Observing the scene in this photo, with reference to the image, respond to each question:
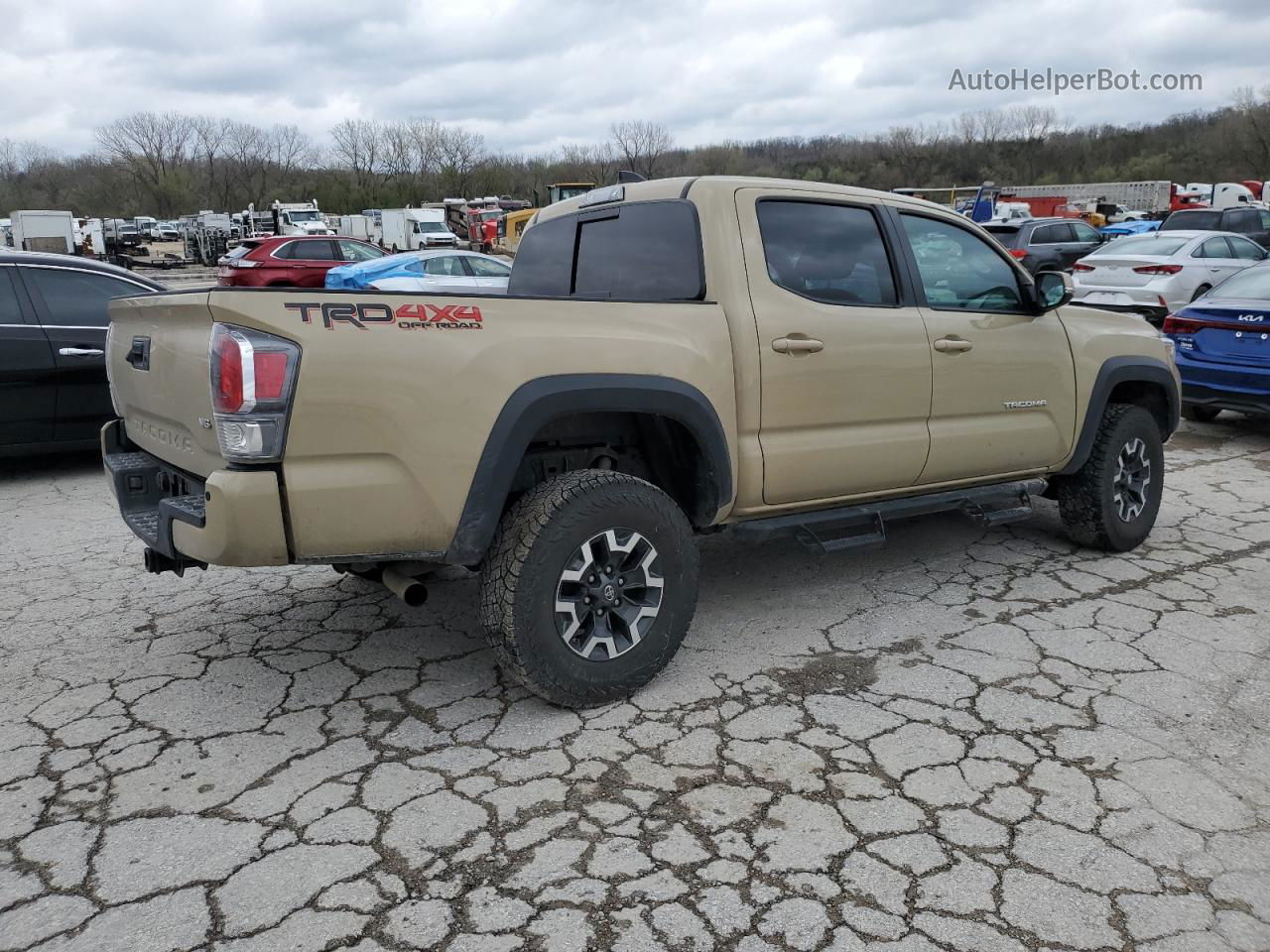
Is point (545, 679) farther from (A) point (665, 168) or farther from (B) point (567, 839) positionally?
(A) point (665, 168)

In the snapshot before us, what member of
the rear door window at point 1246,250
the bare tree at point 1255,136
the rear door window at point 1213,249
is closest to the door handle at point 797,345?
the rear door window at point 1213,249

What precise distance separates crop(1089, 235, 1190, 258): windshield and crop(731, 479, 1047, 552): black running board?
1083 cm

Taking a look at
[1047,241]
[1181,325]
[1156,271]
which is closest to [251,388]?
[1181,325]

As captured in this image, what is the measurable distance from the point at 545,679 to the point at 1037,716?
1.78 meters

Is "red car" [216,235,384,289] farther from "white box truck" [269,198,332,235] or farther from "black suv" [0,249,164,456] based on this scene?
"white box truck" [269,198,332,235]

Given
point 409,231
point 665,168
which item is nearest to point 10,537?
point 409,231

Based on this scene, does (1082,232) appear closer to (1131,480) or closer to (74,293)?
(1131,480)

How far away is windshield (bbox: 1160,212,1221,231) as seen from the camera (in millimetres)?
20203

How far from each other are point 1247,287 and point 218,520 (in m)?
9.15

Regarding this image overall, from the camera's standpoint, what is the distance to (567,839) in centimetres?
273

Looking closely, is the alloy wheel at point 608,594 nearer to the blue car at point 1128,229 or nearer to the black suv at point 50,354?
the black suv at point 50,354

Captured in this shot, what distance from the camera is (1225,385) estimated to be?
27.1 ft

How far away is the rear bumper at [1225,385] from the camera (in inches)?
314

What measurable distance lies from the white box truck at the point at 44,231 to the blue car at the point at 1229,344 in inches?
1444
